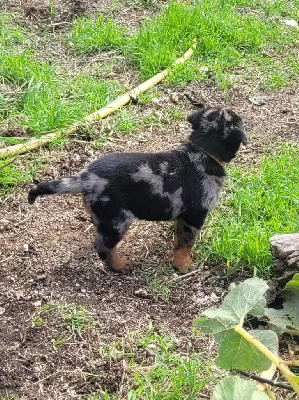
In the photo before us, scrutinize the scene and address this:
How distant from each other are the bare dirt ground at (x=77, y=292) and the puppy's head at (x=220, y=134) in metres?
0.91

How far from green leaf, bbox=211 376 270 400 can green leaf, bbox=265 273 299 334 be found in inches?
31.4

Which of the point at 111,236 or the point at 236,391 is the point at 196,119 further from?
the point at 236,391

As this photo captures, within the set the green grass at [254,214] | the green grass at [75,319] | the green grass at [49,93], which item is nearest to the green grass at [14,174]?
the green grass at [49,93]

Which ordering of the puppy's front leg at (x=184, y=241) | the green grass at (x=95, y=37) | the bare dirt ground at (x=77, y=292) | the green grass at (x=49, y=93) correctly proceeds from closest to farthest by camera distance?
the bare dirt ground at (x=77, y=292) → the puppy's front leg at (x=184, y=241) → the green grass at (x=49, y=93) → the green grass at (x=95, y=37)

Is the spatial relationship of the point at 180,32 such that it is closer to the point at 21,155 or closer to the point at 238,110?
the point at 238,110

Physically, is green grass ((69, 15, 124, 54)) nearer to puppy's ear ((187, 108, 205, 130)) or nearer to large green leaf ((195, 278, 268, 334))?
puppy's ear ((187, 108, 205, 130))

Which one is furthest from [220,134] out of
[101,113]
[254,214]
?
[101,113]

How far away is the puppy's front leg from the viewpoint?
15.3ft

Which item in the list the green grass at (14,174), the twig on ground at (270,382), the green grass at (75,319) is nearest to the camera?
the twig on ground at (270,382)

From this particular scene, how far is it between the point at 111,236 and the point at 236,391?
5.69 ft

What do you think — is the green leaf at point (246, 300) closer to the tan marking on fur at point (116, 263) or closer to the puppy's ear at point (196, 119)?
the tan marking on fur at point (116, 263)

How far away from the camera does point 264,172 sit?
5.70 metres

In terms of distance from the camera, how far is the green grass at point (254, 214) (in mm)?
4641

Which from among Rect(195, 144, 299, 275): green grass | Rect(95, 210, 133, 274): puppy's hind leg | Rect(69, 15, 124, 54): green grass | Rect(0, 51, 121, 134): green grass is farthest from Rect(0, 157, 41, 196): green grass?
Rect(69, 15, 124, 54): green grass
